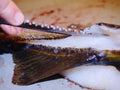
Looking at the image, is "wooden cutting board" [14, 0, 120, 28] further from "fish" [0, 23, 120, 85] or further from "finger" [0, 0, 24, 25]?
"finger" [0, 0, 24, 25]

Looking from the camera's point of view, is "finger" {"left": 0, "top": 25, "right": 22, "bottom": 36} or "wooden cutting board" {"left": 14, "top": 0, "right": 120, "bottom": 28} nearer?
"finger" {"left": 0, "top": 25, "right": 22, "bottom": 36}

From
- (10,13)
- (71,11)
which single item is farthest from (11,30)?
(71,11)

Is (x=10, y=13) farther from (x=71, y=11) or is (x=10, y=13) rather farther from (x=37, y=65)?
(x=71, y=11)

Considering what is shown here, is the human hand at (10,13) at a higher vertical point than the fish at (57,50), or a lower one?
higher

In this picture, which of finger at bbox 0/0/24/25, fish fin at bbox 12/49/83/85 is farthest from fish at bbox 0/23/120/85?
finger at bbox 0/0/24/25

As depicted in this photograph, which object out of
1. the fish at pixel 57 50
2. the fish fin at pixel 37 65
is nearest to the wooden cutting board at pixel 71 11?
the fish at pixel 57 50

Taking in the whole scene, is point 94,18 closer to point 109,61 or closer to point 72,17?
point 72,17

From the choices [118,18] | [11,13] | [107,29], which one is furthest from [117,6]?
[11,13]

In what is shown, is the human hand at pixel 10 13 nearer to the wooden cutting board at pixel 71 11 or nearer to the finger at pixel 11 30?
the finger at pixel 11 30
